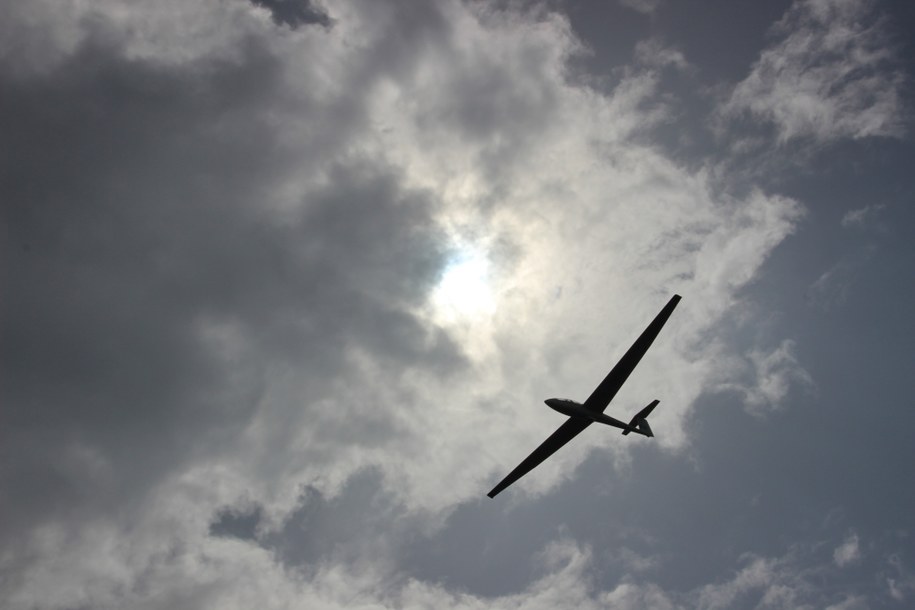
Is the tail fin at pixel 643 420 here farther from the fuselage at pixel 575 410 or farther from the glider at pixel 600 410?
the fuselage at pixel 575 410

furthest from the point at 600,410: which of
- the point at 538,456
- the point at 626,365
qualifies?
the point at 538,456

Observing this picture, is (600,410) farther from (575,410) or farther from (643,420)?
(643,420)

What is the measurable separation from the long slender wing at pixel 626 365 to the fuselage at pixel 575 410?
0.55 m

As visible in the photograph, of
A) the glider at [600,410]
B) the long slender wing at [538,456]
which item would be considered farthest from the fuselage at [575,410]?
the long slender wing at [538,456]

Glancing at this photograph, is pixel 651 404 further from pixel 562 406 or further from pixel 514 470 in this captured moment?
pixel 514 470

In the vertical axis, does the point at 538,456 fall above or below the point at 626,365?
below

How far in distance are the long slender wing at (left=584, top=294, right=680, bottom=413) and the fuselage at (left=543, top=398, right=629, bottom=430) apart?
1.82 feet

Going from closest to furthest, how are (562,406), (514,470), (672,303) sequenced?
(672,303)
(562,406)
(514,470)

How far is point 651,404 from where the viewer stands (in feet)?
200

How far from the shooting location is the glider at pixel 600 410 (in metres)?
51.6

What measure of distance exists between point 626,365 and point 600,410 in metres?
6.20

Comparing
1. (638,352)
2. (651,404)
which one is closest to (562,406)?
(638,352)

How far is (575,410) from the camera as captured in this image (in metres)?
54.4

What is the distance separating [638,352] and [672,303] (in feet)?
19.8
